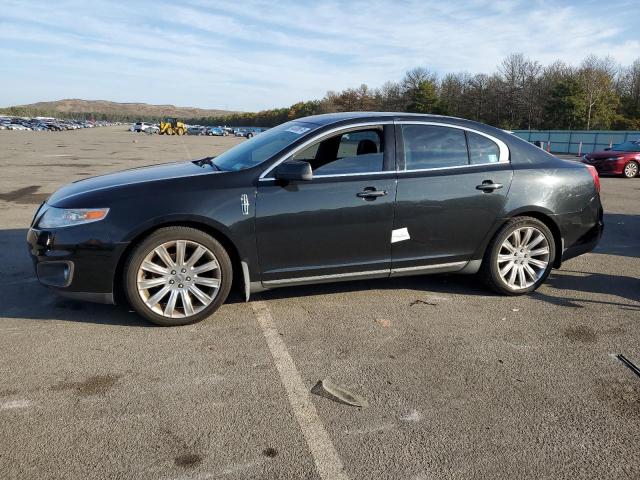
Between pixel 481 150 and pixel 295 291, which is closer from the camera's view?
pixel 481 150

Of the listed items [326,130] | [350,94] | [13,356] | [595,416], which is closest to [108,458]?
[13,356]

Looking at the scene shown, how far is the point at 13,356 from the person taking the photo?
3.44 m

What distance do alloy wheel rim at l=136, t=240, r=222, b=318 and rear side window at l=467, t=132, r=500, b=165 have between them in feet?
8.16

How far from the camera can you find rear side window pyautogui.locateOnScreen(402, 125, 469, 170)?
175 inches

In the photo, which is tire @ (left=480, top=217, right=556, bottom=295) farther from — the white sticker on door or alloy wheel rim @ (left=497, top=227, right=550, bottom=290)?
the white sticker on door

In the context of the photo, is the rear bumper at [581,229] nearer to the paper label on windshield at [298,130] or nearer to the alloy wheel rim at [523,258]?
the alloy wheel rim at [523,258]

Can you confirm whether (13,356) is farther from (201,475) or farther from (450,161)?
(450,161)

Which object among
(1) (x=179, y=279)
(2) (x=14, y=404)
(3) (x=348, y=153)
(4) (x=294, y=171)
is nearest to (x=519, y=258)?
(3) (x=348, y=153)

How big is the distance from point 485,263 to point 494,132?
1234 mm

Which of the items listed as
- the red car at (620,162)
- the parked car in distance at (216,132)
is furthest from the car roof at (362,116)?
the parked car in distance at (216,132)

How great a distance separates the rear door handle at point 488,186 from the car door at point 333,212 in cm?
84

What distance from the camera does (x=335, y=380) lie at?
320 cm

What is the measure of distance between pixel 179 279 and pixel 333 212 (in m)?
1.32

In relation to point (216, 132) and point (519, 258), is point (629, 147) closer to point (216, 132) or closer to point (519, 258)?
point (519, 258)
